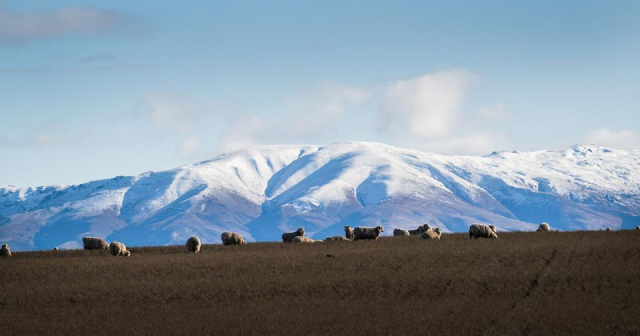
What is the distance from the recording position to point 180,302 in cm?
4222

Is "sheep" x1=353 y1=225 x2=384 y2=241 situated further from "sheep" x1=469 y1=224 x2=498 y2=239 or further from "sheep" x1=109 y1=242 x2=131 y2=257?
"sheep" x1=109 y1=242 x2=131 y2=257

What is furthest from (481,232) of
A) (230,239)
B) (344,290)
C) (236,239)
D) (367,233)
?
(344,290)

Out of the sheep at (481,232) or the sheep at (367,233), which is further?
the sheep at (367,233)

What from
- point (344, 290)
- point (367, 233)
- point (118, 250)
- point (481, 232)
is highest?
point (367, 233)

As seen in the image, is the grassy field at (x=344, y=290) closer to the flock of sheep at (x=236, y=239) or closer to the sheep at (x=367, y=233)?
the flock of sheep at (x=236, y=239)

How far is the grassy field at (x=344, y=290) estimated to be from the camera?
3575cm

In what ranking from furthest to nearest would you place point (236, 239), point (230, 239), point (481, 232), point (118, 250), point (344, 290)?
point (236, 239), point (230, 239), point (481, 232), point (118, 250), point (344, 290)

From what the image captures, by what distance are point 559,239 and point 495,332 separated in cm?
2828

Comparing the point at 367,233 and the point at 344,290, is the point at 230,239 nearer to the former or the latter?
the point at 367,233

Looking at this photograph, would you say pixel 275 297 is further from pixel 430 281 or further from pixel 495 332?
pixel 495 332

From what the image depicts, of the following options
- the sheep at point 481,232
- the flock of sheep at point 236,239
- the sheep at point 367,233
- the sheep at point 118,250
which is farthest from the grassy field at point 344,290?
the sheep at point 367,233

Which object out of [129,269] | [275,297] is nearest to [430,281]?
[275,297]

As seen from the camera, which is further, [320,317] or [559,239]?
[559,239]

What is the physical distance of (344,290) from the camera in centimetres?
4328
